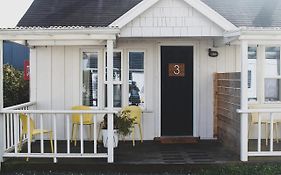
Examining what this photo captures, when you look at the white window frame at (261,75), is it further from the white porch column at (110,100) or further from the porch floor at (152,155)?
the white porch column at (110,100)

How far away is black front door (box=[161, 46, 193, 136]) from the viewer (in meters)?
11.6

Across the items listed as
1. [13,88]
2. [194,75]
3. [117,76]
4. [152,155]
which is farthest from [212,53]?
[13,88]

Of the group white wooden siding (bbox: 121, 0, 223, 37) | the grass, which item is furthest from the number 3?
the grass

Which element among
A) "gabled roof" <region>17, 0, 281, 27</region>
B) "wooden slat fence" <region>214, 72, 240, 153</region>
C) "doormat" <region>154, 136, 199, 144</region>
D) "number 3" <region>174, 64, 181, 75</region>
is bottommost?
"doormat" <region>154, 136, 199, 144</region>

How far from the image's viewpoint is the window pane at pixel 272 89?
11633 millimetres

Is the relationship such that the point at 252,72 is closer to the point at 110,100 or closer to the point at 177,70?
the point at 177,70

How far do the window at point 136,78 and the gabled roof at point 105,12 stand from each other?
1131 mm

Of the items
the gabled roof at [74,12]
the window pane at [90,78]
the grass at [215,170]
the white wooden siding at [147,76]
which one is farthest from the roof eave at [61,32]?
the grass at [215,170]

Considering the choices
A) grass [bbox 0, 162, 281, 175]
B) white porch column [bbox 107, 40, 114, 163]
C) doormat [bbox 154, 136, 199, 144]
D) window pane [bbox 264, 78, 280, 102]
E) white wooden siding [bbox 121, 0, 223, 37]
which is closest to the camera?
grass [bbox 0, 162, 281, 175]

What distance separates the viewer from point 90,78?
1171 cm

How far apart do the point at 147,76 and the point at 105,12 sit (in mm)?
2056

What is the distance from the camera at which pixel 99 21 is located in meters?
11.5

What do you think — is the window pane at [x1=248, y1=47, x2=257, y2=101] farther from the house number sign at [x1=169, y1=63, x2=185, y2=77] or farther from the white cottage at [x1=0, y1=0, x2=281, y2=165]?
the house number sign at [x1=169, y1=63, x2=185, y2=77]

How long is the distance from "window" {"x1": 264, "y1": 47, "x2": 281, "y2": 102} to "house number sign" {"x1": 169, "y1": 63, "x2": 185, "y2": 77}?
2.12 m
